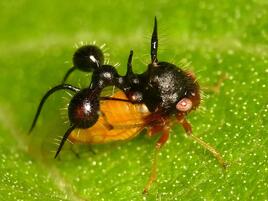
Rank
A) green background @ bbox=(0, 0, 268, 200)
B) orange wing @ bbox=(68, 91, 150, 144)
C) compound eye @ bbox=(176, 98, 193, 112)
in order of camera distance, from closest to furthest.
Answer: green background @ bbox=(0, 0, 268, 200) < compound eye @ bbox=(176, 98, 193, 112) < orange wing @ bbox=(68, 91, 150, 144)

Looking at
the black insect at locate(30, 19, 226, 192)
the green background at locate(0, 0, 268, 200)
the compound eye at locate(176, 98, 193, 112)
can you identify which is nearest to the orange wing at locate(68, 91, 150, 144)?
the black insect at locate(30, 19, 226, 192)

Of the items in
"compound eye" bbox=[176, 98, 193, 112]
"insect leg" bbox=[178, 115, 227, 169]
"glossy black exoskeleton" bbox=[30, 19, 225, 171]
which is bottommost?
"insect leg" bbox=[178, 115, 227, 169]

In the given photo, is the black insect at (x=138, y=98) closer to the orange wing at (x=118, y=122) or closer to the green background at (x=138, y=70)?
the orange wing at (x=118, y=122)

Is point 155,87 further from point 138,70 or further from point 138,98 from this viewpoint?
point 138,70

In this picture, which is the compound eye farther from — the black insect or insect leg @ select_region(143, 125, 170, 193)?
insect leg @ select_region(143, 125, 170, 193)

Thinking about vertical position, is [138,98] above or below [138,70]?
below

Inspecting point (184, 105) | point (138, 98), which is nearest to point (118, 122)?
point (138, 98)

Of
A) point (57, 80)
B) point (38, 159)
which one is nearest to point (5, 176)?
point (38, 159)
